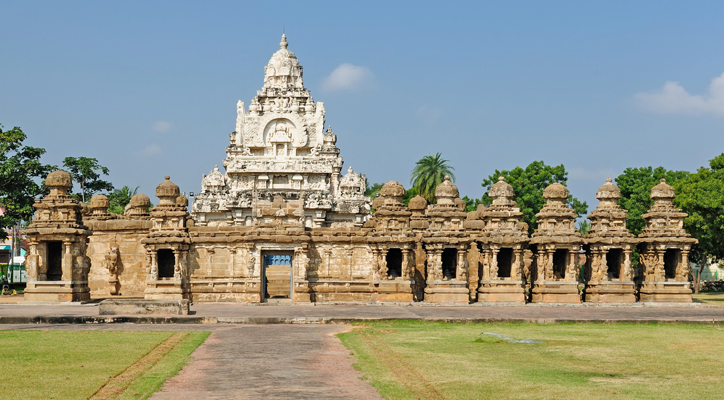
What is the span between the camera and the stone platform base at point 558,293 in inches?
1427

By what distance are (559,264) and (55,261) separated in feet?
74.3

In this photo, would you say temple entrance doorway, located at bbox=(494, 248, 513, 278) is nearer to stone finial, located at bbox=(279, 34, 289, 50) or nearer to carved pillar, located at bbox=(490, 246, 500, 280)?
carved pillar, located at bbox=(490, 246, 500, 280)

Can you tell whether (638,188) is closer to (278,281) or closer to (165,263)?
(278,281)

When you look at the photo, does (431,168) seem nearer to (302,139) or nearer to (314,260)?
(302,139)

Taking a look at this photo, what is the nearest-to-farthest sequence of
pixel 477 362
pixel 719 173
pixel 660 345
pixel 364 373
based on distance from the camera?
1. pixel 364 373
2. pixel 477 362
3. pixel 660 345
4. pixel 719 173

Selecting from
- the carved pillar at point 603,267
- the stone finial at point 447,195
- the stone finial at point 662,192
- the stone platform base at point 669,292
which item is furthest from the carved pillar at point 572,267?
the stone finial at point 447,195

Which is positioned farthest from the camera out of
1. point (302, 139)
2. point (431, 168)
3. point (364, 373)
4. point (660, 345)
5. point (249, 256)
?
point (431, 168)

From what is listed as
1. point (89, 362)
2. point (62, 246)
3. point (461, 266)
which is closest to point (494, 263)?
point (461, 266)

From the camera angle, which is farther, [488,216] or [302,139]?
[302,139]

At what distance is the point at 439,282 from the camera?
35.2 m

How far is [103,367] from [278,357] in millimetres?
→ 3635

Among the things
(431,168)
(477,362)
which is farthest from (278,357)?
(431,168)

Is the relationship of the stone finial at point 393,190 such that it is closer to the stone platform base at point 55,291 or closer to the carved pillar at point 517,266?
the carved pillar at point 517,266

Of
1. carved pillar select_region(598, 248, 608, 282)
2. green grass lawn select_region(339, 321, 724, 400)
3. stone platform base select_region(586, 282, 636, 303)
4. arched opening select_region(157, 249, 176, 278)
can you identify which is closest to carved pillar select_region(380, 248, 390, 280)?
green grass lawn select_region(339, 321, 724, 400)
